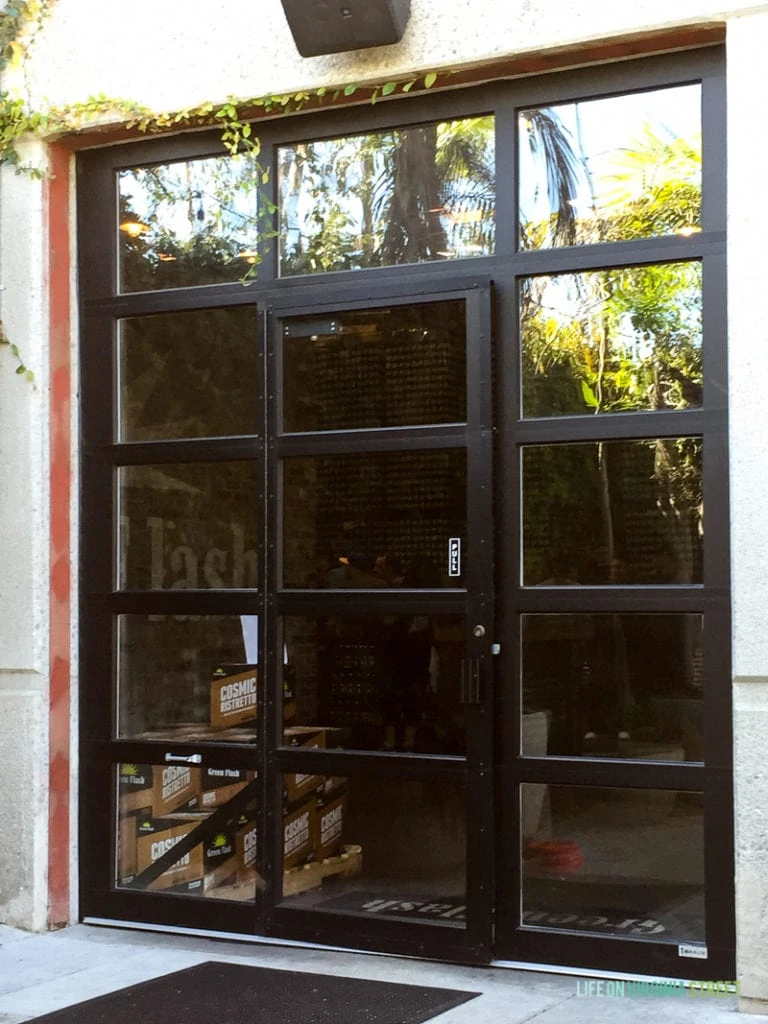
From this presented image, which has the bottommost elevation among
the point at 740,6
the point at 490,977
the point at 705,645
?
the point at 490,977

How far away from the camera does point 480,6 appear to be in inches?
201

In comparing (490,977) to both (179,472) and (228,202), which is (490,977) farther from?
(228,202)

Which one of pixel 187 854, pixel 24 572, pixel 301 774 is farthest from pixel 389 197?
pixel 187 854

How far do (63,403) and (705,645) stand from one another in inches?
120

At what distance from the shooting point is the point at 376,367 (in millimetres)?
5434

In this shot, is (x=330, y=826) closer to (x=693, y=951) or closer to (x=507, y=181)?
(x=693, y=951)

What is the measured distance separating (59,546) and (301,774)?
1.52m

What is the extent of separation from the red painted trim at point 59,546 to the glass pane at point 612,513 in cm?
216

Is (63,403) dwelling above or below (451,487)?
above

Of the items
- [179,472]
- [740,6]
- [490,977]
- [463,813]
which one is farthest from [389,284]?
[490,977]

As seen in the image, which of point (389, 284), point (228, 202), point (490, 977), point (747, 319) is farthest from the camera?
point (228, 202)

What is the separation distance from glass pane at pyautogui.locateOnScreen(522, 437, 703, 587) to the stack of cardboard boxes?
4.17 feet

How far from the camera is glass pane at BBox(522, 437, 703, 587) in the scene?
484cm

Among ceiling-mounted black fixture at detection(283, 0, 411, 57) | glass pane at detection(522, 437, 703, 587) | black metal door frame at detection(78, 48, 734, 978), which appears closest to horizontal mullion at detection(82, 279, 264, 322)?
black metal door frame at detection(78, 48, 734, 978)
